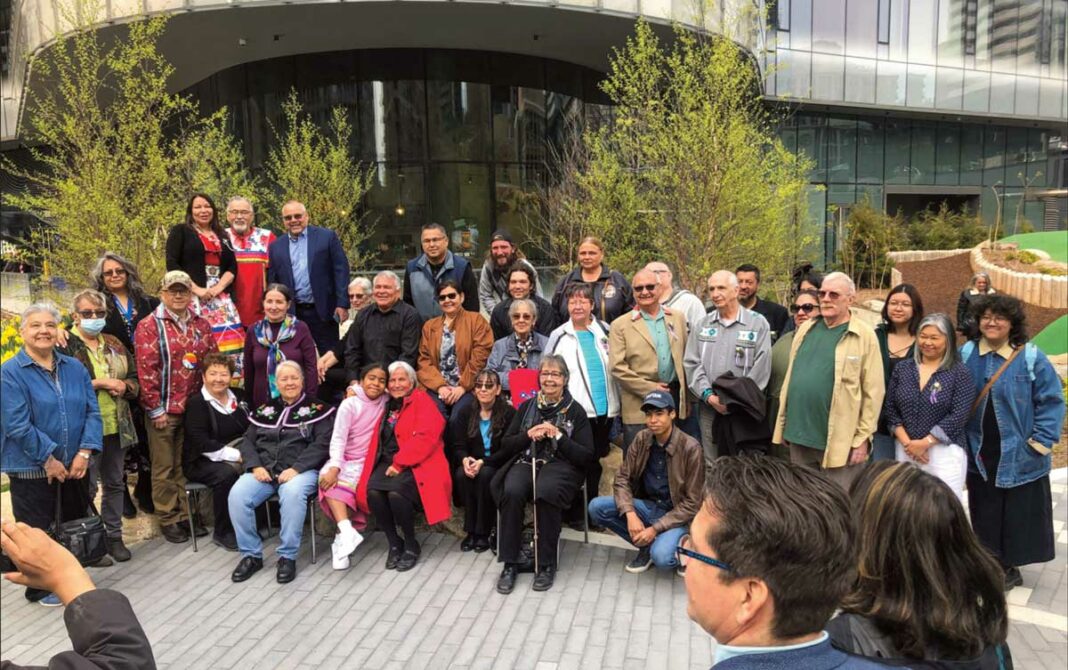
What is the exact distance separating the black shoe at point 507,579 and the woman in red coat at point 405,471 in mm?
722

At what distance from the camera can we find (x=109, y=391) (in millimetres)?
5434

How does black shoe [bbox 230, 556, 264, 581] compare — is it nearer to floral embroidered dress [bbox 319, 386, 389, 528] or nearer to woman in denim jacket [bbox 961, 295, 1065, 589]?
floral embroidered dress [bbox 319, 386, 389, 528]

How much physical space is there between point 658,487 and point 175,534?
412 cm

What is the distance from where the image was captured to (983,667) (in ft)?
6.36

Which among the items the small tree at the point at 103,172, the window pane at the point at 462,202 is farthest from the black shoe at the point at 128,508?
the window pane at the point at 462,202

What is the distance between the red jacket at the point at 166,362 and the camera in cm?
562

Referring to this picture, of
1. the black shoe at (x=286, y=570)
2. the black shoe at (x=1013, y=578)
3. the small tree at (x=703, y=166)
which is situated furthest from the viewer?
the small tree at (x=703, y=166)

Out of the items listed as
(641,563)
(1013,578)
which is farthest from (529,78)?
(1013,578)

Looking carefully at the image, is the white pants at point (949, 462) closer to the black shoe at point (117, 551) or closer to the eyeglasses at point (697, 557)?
the eyeglasses at point (697, 557)

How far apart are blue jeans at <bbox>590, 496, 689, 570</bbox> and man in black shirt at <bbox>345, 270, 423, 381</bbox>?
2.08 m

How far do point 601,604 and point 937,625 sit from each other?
3117mm

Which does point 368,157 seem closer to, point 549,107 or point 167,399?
point 549,107

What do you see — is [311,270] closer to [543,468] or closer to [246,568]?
[246,568]

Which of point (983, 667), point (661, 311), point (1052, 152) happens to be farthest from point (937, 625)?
point (1052, 152)
